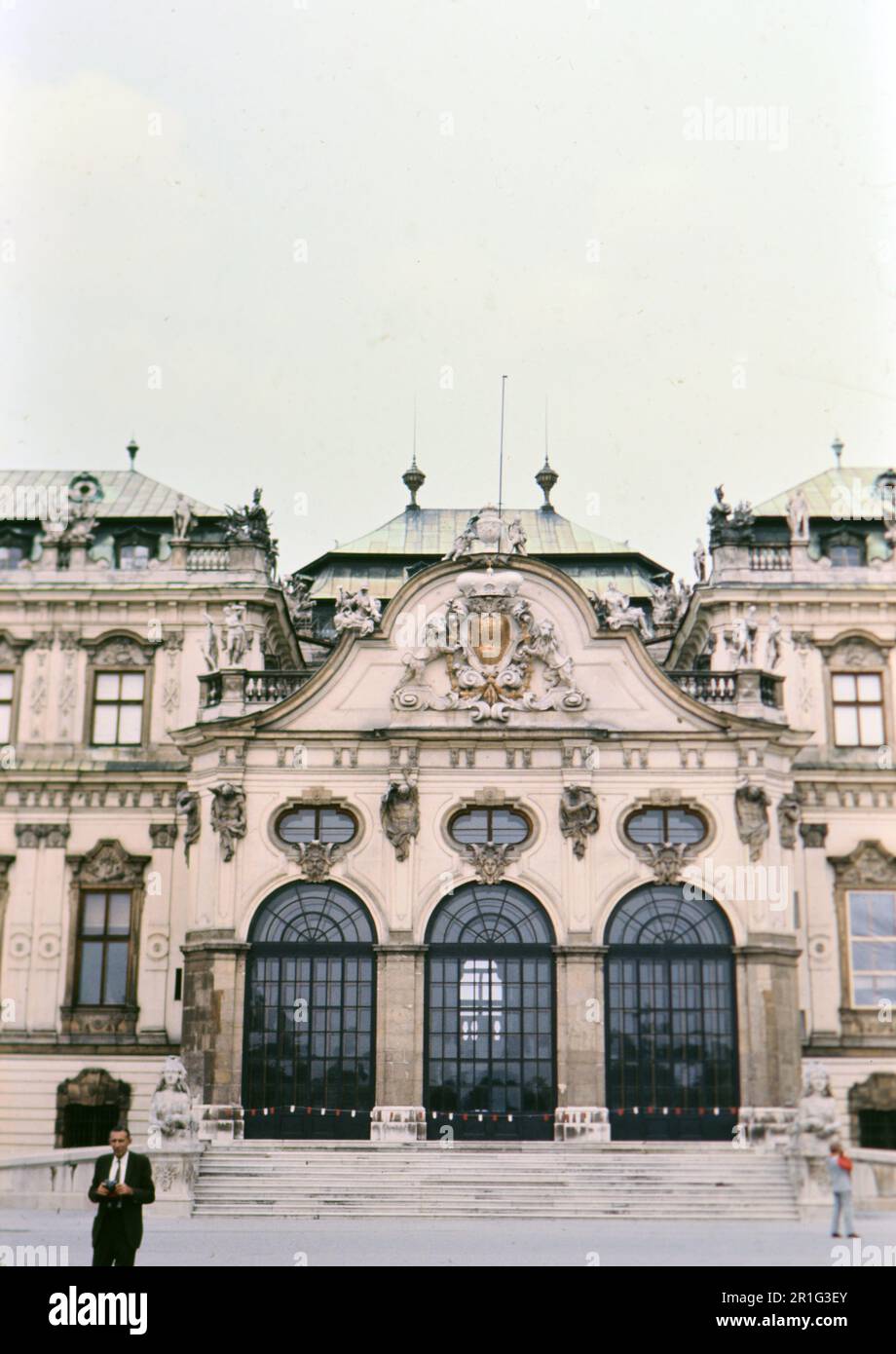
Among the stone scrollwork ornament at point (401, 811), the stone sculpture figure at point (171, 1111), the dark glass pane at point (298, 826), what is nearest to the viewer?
the stone sculpture figure at point (171, 1111)

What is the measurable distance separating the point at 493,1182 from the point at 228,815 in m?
9.29

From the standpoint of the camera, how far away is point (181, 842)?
38812mm

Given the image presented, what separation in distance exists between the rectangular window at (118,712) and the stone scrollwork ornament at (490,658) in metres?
7.85

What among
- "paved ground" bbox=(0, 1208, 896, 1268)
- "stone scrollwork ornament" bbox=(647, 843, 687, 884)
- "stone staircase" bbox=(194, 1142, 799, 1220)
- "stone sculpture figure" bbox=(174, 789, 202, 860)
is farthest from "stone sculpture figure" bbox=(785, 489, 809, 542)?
"paved ground" bbox=(0, 1208, 896, 1268)

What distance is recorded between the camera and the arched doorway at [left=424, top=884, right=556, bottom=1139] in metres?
33.5

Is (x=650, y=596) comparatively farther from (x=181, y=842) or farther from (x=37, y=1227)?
(x=37, y=1227)

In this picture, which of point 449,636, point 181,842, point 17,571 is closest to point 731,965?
point 449,636

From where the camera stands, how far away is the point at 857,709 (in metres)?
39.6

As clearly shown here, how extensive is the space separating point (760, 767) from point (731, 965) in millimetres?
4014

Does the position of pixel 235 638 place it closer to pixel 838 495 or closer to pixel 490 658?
pixel 490 658

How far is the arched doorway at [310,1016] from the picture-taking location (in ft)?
110

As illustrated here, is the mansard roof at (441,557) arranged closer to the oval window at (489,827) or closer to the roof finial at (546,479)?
the roof finial at (546,479)

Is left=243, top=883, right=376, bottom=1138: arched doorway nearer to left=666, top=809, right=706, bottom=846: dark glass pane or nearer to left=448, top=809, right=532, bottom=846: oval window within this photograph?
left=448, top=809, right=532, bottom=846: oval window

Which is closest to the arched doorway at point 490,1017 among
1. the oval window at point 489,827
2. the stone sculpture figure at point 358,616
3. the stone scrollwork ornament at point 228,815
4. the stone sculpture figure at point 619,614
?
the oval window at point 489,827
